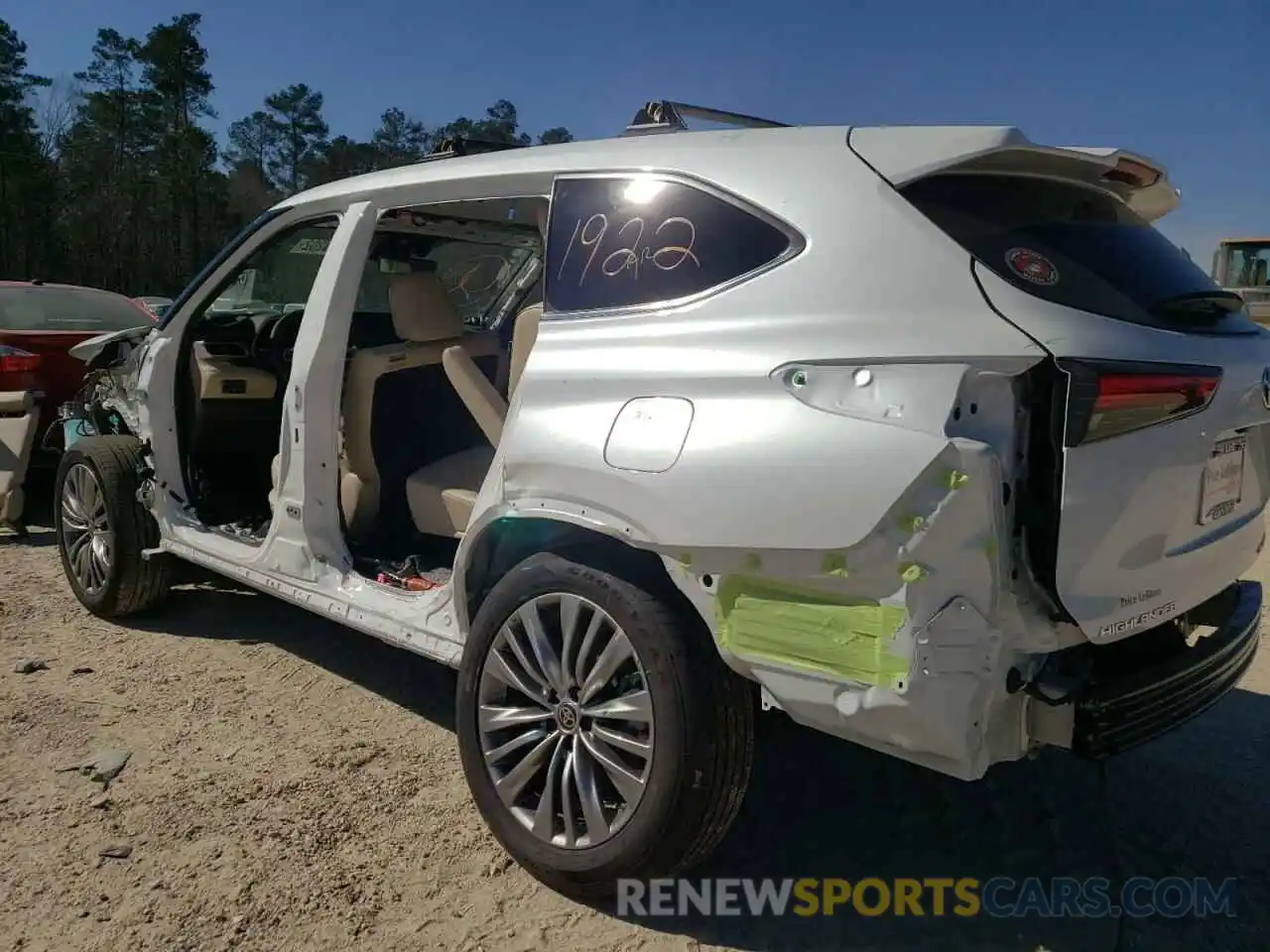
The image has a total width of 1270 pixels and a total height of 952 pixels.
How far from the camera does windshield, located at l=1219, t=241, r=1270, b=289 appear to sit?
16.2 m

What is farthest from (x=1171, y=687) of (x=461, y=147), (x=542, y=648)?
(x=461, y=147)

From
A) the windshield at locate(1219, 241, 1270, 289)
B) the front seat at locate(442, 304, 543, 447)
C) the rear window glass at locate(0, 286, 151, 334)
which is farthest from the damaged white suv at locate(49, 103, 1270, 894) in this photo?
the windshield at locate(1219, 241, 1270, 289)

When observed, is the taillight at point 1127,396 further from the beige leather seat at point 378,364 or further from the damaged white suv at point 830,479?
the beige leather seat at point 378,364

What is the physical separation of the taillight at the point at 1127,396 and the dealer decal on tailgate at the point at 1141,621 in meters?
0.42

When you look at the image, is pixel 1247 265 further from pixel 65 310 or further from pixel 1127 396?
pixel 1127 396

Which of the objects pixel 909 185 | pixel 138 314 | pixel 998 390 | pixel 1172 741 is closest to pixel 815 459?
pixel 998 390

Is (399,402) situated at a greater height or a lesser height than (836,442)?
lesser

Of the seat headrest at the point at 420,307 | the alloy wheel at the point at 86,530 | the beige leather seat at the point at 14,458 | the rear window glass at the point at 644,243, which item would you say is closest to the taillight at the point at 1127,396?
the rear window glass at the point at 644,243

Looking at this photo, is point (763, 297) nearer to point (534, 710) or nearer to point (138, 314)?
point (534, 710)

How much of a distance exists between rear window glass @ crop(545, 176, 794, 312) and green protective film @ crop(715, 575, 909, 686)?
0.78m

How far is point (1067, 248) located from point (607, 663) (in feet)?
4.86

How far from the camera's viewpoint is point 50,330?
24.0 feet

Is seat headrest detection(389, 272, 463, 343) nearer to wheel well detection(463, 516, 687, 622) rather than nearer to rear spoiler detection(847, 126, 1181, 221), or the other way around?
wheel well detection(463, 516, 687, 622)

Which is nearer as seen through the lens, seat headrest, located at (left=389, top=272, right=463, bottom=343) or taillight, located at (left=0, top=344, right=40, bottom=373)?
seat headrest, located at (left=389, top=272, right=463, bottom=343)
